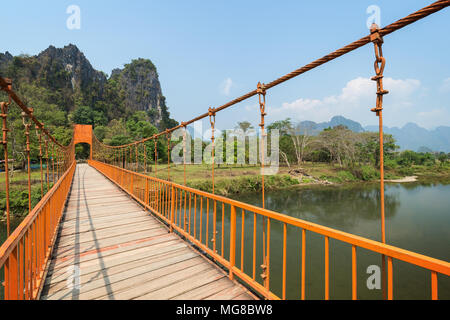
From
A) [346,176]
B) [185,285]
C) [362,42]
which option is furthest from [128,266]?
[346,176]

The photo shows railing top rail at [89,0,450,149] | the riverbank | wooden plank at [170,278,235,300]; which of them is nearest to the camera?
railing top rail at [89,0,450,149]

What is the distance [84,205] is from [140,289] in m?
4.02

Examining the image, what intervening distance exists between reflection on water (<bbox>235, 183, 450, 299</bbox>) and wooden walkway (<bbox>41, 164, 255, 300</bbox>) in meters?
4.25

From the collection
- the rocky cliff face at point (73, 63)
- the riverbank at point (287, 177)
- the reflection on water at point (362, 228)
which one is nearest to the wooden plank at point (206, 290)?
the reflection on water at point (362, 228)

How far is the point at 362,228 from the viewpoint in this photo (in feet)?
35.6

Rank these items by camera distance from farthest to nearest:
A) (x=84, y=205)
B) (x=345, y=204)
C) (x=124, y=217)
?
(x=345, y=204) → (x=84, y=205) → (x=124, y=217)

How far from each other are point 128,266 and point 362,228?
11.8 metres

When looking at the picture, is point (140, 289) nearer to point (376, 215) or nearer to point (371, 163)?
point (376, 215)

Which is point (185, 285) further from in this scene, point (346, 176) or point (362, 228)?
point (346, 176)

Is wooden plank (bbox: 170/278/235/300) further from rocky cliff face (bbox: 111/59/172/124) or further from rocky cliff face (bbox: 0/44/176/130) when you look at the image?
rocky cliff face (bbox: 111/59/172/124)

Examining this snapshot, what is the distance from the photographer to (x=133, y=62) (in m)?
70.4

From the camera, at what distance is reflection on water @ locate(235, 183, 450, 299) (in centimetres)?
631

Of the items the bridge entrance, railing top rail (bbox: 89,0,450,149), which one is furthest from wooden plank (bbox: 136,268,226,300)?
the bridge entrance

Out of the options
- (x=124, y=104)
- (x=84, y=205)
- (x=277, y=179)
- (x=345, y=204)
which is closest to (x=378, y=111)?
(x=84, y=205)
